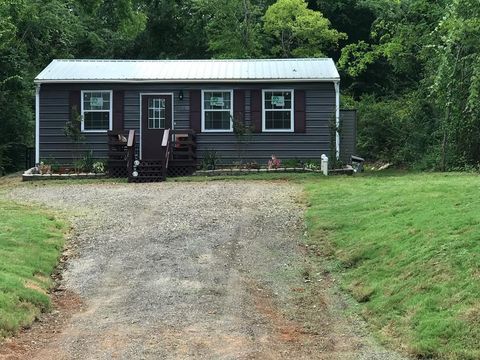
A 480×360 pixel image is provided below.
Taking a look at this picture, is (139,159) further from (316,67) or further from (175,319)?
(175,319)

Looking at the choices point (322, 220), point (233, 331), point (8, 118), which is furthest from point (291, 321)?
point (8, 118)

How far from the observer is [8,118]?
73.3 feet

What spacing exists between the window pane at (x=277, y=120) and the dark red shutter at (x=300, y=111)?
0.24 meters

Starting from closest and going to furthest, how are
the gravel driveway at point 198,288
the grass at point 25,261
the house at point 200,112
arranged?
the gravel driveway at point 198,288
the grass at point 25,261
the house at point 200,112

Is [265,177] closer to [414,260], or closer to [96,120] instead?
[96,120]

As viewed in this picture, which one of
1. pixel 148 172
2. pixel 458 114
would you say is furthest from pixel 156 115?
pixel 458 114

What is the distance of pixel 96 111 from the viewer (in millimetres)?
18000

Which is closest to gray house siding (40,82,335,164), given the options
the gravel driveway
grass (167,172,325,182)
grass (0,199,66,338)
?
grass (167,172,325,182)

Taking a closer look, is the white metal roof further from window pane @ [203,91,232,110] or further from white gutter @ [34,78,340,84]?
window pane @ [203,91,232,110]

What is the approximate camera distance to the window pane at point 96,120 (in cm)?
1805

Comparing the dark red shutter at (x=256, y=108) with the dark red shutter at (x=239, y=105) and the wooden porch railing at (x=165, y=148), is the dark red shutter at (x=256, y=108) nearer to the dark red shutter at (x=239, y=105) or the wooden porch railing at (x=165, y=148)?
the dark red shutter at (x=239, y=105)

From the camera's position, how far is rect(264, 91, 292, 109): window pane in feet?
58.6

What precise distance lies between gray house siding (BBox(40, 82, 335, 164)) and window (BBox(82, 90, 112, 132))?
18 cm

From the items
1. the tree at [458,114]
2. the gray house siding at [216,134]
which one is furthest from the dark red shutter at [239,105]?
the tree at [458,114]
